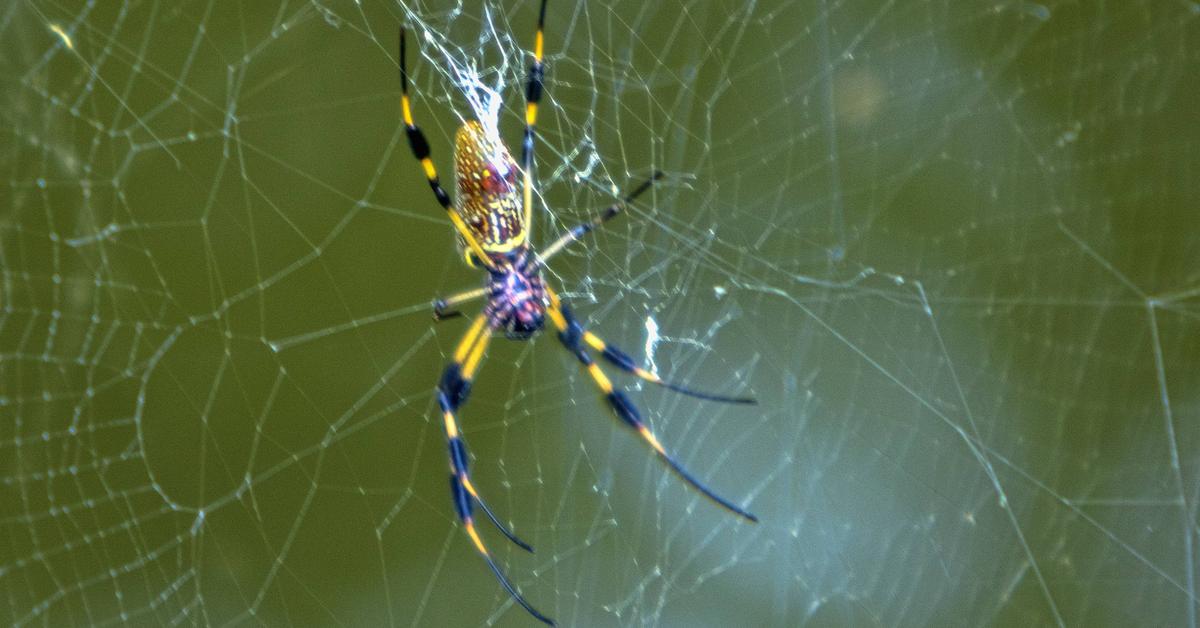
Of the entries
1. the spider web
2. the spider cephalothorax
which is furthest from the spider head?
the spider web

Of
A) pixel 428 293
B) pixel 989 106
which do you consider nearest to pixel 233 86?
pixel 428 293

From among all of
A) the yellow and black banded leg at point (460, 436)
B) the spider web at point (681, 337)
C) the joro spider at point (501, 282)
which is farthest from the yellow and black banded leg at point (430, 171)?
the spider web at point (681, 337)

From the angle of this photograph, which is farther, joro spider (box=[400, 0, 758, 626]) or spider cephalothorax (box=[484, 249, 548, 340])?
spider cephalothorax (box=[484, 249, 548, 340])

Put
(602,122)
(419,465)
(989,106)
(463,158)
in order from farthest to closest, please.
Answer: (989,106) → (419,465) → (602,122) → (463,158)

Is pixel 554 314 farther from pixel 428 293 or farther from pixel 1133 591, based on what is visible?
pixel 1133 591

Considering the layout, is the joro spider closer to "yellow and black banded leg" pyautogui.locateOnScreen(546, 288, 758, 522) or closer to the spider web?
"yellow and black banded leg" pyautogui.locateOnScreen(546, 288, 758, 522)

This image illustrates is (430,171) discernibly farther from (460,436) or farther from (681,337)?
(681,337)
